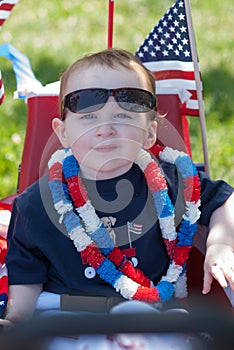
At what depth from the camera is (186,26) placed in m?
2.60

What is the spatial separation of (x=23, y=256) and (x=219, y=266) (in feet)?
1.71

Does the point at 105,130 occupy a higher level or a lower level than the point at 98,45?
higher

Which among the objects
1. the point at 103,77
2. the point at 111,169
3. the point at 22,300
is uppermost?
the point at 103,77

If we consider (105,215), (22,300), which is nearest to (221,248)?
(105,215)

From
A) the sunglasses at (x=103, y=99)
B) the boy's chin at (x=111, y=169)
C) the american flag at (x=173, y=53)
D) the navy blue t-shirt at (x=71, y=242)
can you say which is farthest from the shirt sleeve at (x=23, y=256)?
the american flag at (x=173, y=53)

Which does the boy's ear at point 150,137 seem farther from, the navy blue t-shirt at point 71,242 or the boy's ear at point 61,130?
the boy's ear at point 61,130

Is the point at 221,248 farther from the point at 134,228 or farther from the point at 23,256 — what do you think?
the point at 23,256

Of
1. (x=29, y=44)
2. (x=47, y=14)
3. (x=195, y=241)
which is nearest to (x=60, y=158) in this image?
(x=195, y=241)

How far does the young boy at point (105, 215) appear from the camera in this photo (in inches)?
75.7

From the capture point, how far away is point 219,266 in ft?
6.10

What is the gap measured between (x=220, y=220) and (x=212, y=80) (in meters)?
3.12

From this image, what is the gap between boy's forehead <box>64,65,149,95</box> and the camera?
2.00 m

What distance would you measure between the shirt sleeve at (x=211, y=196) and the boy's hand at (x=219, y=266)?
0.14 m

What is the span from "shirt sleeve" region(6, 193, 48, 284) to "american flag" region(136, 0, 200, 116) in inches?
34.5
